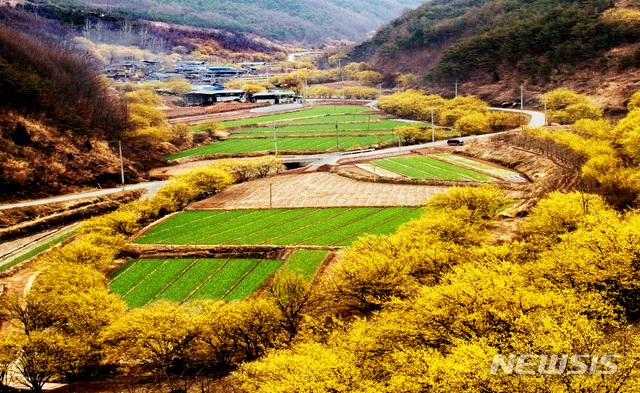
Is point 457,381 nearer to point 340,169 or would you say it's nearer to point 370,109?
point 340,169

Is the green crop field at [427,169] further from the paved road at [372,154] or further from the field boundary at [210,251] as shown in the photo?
the field boundary at [210,251]

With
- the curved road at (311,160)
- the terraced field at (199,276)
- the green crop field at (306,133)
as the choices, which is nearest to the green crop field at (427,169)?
the curved road at (311,160)

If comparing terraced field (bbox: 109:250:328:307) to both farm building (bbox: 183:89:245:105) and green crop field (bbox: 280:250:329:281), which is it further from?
farm building (bbox: 183:89:245:105)

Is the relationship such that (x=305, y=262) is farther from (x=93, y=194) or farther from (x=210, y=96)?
(x=210, y=96)

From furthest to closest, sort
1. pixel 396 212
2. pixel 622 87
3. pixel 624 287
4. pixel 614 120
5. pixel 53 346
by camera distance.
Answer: pixel 622 87, pixel 614 120, pixel 396 212, pixel 53 346, pixel 624 287

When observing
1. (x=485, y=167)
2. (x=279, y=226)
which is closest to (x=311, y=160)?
(x=485, y=167)

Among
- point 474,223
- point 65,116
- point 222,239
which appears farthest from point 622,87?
point 65,116
